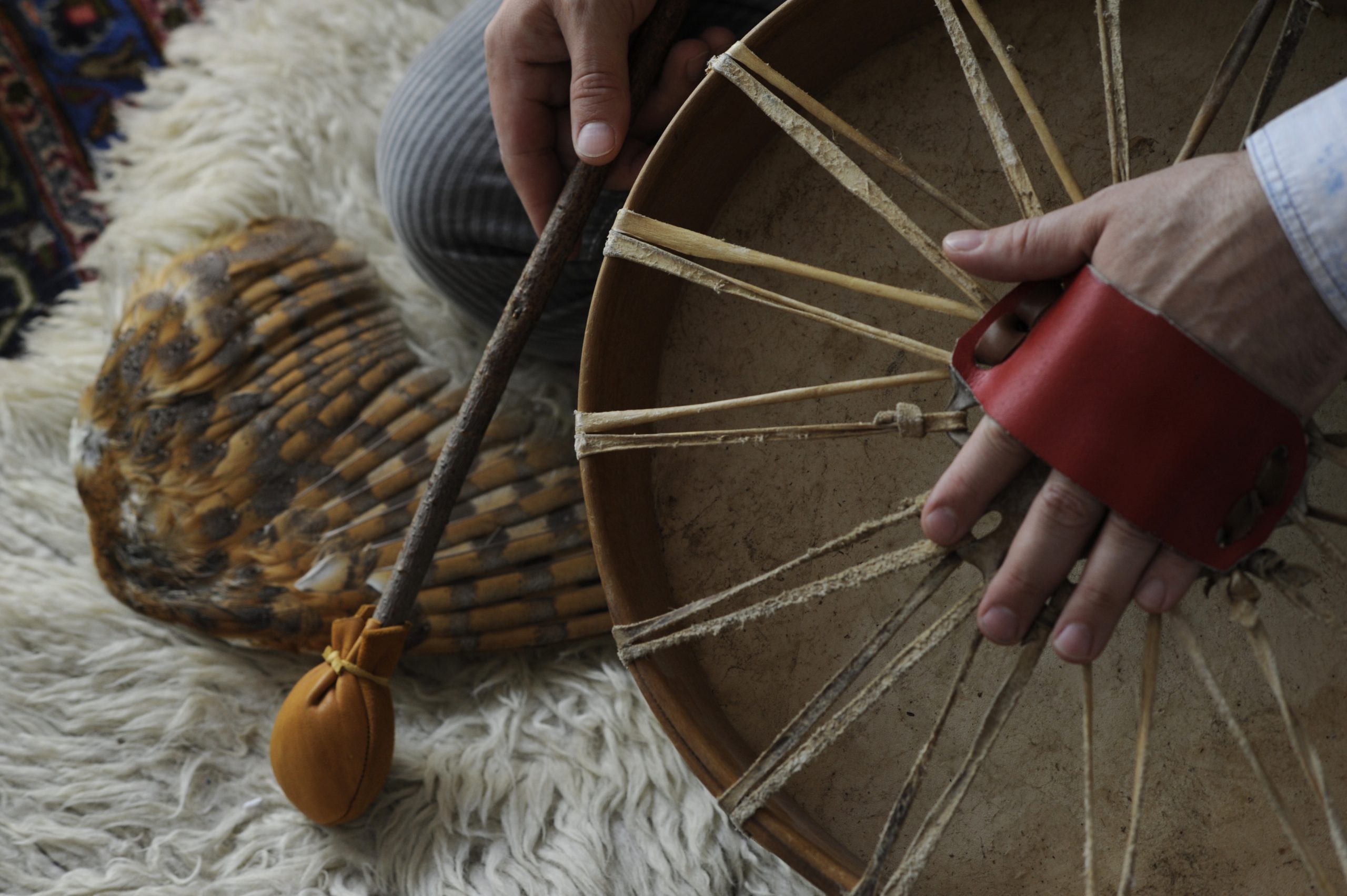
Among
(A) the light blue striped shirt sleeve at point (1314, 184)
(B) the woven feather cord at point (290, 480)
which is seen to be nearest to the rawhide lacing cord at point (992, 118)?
(A) the light blue striped shirt sleeve at point (1314, 184)

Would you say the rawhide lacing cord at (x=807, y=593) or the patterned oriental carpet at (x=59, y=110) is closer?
the rawhide lacing cord at (x=807, y=593)

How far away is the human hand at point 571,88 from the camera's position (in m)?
0.60

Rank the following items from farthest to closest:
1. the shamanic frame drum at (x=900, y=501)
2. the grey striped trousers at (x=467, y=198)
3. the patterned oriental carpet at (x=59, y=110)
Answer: the patterned oriental carpet at (x=59, y=110)
the grey striped trousers at (x=467, y=198)
the shamanic frame drum at (x=900, y=501)

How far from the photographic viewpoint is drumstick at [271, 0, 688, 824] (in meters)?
0.63

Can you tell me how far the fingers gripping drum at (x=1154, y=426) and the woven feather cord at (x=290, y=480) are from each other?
1.50 ft

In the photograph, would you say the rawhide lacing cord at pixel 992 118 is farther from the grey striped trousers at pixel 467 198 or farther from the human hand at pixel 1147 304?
the grey striped trousers at pixel 467 198

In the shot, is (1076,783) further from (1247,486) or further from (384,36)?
(384,36)

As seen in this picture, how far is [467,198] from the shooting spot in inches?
32.1

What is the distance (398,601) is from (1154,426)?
1.62 ft

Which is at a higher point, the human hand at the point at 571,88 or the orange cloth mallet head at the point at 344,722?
the human hand at the point at 571,88

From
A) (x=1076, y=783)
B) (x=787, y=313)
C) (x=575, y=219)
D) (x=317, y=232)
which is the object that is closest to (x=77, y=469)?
(x=317, y=232)

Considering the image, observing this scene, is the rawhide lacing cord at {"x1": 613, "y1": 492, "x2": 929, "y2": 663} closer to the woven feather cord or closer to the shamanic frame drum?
the shamanic frame drum

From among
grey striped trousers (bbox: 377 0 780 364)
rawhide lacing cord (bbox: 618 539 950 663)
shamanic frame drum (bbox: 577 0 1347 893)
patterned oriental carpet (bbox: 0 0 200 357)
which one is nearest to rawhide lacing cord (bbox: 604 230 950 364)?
shamanic frame drum (bbox: 577 0 1347 893)

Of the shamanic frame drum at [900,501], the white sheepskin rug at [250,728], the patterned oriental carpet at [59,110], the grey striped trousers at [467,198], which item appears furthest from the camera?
the patterned oriental carpet at [59,110]
